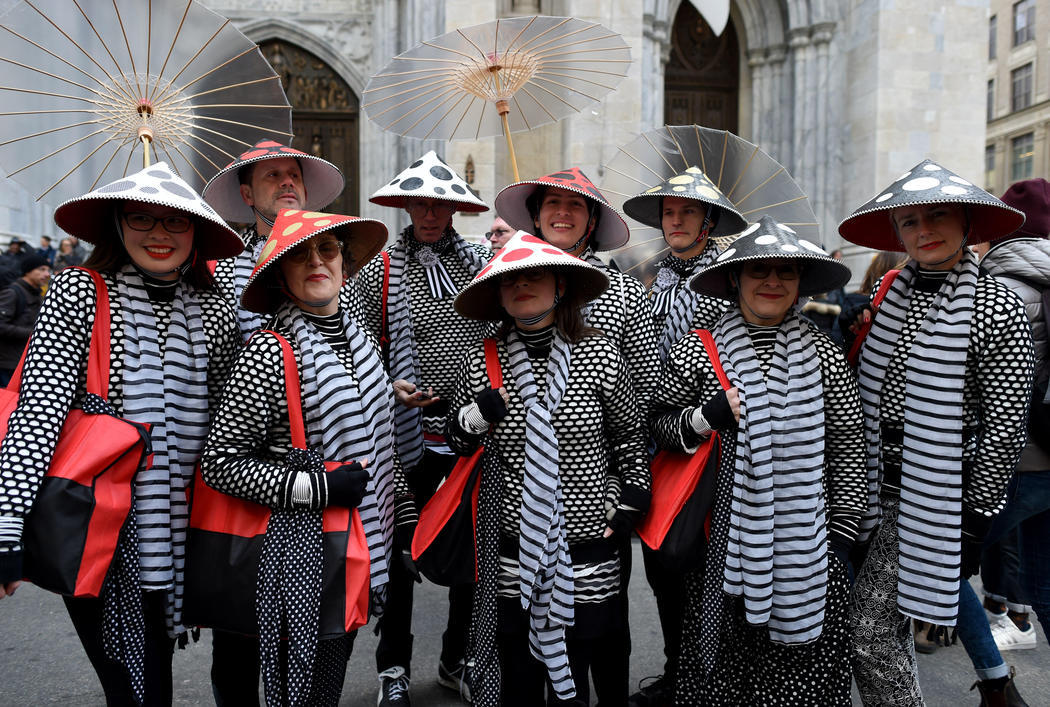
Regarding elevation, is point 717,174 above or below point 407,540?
above

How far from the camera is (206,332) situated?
2.58m

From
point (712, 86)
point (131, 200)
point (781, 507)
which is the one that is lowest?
point (781, 507)

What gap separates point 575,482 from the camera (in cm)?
265

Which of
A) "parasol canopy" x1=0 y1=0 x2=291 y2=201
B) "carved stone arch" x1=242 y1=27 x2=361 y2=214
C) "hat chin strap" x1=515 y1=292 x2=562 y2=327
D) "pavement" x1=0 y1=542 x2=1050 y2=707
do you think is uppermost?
"carved stone arch" x1=242 y1=27 x2=361 y2=214

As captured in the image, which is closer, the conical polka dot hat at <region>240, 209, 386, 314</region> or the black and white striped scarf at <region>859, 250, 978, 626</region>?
the conical polka dot hat at <region>240, 209, 386, 314</region>

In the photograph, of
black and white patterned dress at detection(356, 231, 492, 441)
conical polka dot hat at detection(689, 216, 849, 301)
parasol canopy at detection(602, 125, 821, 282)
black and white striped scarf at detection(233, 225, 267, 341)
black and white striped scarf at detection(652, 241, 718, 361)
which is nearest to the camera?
conical polka dot hat at detection(689, 216, 849, 301)

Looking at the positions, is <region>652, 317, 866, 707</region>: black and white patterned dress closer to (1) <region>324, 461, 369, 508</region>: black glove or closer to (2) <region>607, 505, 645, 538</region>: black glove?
(2) <region>607, 505, 645, 538</region>: black glove

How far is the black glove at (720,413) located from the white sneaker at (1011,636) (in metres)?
2.77

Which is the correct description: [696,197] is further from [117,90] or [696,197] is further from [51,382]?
[51,382]

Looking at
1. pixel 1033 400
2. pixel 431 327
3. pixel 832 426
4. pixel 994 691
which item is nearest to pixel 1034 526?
pixel 1033 400

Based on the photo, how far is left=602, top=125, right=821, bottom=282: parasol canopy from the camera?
4145 millimetres

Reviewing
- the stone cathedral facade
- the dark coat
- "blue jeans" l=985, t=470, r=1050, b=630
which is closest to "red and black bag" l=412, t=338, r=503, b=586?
"blue jeans" l=985, t=470, r=1050, b=630

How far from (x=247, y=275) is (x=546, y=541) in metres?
1.70

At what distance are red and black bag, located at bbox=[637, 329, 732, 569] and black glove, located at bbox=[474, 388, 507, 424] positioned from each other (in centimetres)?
65
